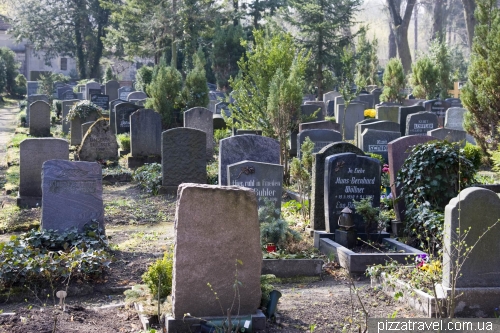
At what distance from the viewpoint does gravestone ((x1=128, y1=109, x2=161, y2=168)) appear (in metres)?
17.6

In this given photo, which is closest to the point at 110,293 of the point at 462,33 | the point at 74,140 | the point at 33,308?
the point at 33,308

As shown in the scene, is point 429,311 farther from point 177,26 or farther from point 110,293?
point 177,26

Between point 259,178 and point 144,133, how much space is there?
8464 mm

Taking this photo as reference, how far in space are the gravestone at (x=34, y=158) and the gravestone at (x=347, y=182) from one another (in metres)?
5.76

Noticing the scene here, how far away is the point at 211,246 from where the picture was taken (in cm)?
560

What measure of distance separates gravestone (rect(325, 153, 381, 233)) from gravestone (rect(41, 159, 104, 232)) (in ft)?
10.2

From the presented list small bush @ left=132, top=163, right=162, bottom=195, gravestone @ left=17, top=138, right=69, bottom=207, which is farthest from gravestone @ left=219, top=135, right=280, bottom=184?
gravestone @ left=17, top=138, right=69, bottom=207

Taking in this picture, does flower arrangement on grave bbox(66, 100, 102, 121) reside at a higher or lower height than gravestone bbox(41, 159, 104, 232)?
higher

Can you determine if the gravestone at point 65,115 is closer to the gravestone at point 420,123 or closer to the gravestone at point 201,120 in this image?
the gravestone at point 201,120

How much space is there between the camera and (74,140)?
21109 mm

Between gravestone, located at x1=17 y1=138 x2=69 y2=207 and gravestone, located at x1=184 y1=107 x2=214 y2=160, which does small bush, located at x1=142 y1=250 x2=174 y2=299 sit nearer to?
gravestone, located at x1=17 y1=138 x2=69 y2=207

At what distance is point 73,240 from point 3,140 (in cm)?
1775

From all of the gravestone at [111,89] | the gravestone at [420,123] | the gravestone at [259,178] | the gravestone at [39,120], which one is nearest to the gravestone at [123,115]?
the gravestone at [39,120]

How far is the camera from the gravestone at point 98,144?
17219 millimetres
